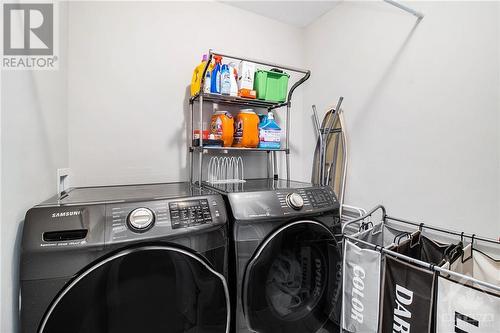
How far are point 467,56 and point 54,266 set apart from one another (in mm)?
1968

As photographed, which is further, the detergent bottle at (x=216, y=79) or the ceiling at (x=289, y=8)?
the ceiling at (x=289, y=8)

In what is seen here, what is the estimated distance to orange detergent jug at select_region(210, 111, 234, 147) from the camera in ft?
5.55

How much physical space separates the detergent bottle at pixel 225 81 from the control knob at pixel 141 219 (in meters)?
1.00

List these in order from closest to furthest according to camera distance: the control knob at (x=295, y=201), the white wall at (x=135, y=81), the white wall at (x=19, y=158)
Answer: the white wall at (x=19, y=158)
the control knob at (x=295, y=201)
the white wall at (x=135, y=81)

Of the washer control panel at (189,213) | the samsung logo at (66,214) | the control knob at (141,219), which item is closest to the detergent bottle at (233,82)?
the washer control panel at (189,213)

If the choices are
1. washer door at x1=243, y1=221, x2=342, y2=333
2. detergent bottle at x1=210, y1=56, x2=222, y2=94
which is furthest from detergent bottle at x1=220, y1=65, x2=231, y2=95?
washer door at x1=243, y1=221, x2=342, y2=333

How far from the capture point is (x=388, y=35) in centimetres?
158

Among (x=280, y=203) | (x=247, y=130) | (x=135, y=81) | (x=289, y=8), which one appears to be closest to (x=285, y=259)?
A: (x=280, y=203)

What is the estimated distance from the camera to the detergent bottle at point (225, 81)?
1.62 meters

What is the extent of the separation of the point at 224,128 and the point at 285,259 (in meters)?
0.94

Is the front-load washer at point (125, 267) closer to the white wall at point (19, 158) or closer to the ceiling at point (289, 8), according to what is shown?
the white wall at point (19, 158)

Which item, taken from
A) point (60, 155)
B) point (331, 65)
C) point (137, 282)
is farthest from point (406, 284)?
point (60, 155)

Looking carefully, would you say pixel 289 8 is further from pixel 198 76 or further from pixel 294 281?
pixel 294 281

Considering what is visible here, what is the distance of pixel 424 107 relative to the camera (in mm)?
1382
